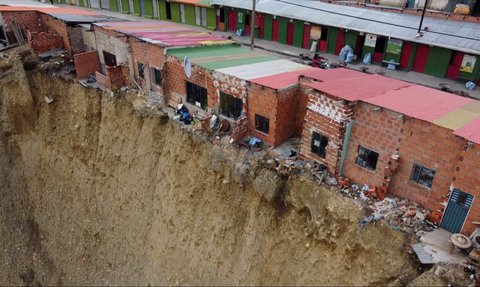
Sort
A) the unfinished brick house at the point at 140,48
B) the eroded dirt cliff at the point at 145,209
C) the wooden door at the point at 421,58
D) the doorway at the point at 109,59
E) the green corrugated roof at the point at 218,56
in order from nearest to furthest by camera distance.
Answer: the eroded dirt cliff at the point at 145,209 < the green corrugated roof at the point at 218,56 < the unfinished brick house at the point at 140,48 < the doorway at the point at 109,59 < the wooden door at the point at 421,58

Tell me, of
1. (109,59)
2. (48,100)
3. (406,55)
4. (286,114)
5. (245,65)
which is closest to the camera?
(286,114)

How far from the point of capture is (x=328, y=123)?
615 inches

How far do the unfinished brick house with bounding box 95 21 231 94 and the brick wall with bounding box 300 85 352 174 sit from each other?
10.0 metres

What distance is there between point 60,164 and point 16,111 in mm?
5542

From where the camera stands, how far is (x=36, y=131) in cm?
2561

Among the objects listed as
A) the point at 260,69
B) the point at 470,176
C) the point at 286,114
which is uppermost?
the point at 260,69

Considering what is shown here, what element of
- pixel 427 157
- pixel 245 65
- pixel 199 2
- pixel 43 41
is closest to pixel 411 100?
pixel 427 157

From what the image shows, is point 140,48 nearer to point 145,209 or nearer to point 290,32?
point 145,209

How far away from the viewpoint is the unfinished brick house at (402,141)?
13.0 metres

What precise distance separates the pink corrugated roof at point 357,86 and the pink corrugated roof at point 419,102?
47cm

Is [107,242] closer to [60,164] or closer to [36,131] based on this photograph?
[60,164]

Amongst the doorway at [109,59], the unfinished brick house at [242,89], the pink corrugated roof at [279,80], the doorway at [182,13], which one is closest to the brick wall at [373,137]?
the unfinished brick house at [242,89]

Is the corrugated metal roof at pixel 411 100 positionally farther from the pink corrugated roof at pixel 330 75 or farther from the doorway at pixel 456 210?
the doorway at pixel 456 210

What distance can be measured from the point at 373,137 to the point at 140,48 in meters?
15.5
